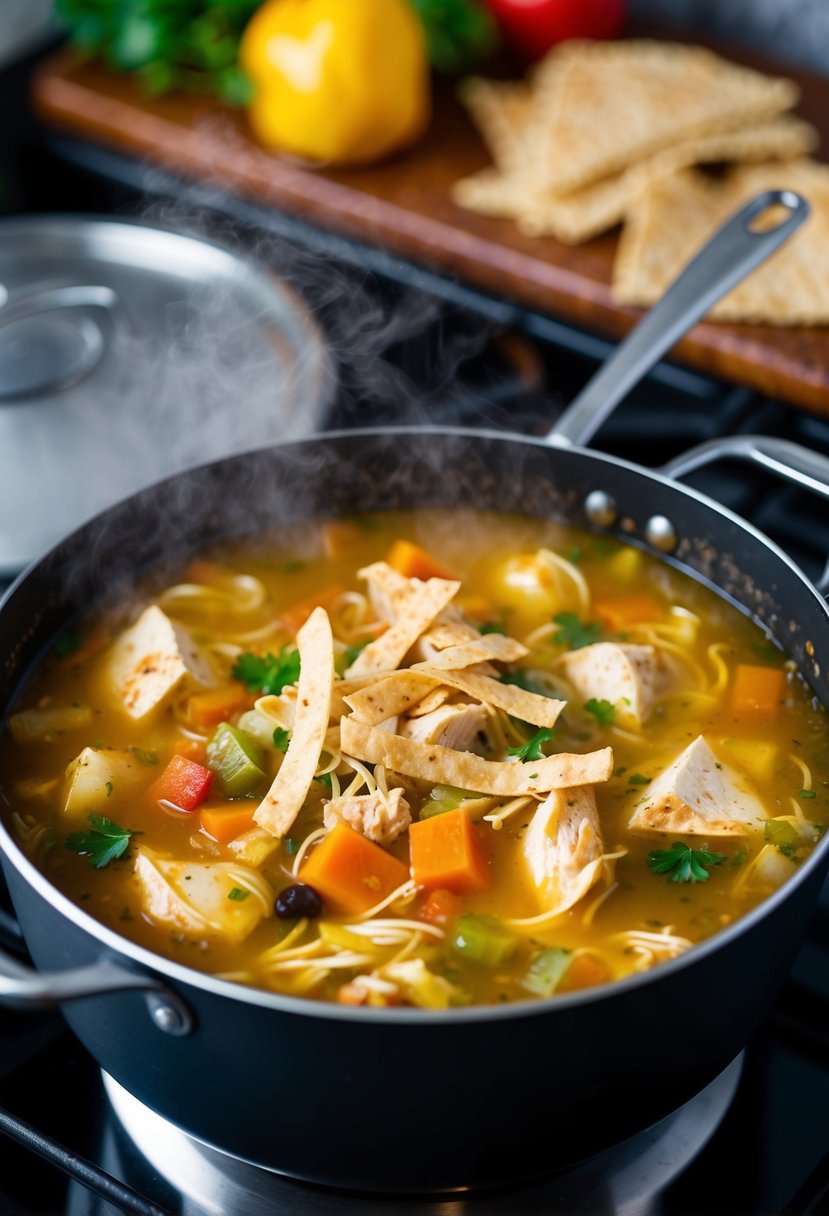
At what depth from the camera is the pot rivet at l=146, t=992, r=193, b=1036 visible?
1.69m

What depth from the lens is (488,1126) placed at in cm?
175

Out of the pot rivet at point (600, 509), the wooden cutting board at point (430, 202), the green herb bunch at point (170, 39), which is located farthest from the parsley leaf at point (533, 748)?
the green herb bunch at point (170, 39)

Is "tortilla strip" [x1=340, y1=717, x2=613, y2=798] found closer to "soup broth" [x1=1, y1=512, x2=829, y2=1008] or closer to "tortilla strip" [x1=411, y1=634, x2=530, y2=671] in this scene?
"soup broth" [x1=1, y1=512, x2=829, y2=1008]

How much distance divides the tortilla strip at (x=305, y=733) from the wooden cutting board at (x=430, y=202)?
1.67 meters

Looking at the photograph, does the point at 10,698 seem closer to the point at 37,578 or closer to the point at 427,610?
the point at 37,578

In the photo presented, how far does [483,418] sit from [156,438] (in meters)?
0.87

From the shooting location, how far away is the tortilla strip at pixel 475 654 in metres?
2.43

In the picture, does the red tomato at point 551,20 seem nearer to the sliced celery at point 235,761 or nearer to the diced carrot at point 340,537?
the diced carrot at point 340,537

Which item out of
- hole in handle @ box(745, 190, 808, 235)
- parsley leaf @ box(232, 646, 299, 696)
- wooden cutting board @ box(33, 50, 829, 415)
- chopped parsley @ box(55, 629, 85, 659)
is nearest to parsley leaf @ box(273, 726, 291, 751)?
parsley leaf @ box(232, 646, 299, 696)

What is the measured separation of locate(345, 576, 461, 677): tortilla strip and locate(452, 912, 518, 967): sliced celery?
56 cm

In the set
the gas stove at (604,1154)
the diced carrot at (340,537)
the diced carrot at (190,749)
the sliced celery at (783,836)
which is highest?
the diced carrot at (190,749)

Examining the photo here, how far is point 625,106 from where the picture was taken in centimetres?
406

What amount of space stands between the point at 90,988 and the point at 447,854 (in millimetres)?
728

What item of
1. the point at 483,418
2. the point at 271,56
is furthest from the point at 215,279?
the point at 483,418
